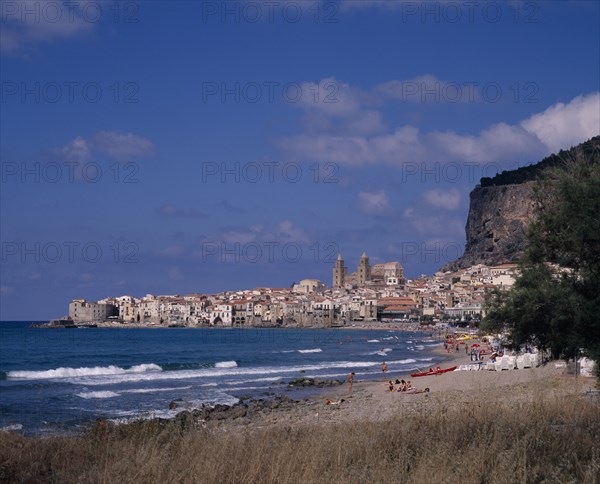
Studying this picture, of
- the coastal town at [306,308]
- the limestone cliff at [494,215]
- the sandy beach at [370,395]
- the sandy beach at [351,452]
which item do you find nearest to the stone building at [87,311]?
the coastal town at [306,308]

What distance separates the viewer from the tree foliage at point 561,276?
1015cm

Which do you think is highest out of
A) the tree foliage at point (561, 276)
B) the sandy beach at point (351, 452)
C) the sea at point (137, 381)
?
the tree foliage at point (561, 276)

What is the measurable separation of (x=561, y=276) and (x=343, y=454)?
666 cm

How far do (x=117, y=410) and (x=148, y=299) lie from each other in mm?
160525

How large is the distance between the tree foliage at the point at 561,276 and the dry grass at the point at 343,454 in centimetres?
288

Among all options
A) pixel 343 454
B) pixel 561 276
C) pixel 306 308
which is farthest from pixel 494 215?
pixel 343 454

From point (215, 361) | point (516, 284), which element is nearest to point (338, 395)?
point (516, 284)

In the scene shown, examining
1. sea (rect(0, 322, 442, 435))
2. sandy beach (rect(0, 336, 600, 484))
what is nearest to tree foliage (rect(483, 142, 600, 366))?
sandy beach (rect(0, 336, 600, 484))

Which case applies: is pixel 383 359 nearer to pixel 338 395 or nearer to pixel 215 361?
pixel 215 361

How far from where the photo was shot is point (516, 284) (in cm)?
1126

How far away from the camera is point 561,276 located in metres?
11.1

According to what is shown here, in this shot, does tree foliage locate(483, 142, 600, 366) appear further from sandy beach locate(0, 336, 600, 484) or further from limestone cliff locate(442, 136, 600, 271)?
limestone cliff locate(442, 136, 600, 271)

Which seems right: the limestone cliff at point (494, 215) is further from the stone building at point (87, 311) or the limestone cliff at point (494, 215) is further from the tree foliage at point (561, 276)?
the tree foliage at point (561, 276)

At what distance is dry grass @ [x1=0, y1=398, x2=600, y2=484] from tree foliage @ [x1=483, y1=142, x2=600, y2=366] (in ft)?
9.45
